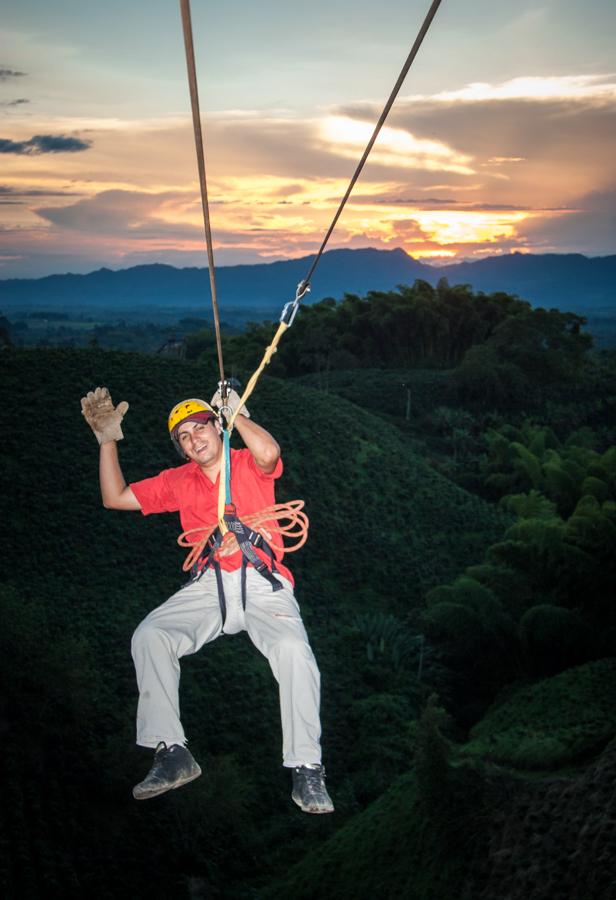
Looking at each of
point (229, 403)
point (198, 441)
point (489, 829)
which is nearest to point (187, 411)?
point (198, 441)

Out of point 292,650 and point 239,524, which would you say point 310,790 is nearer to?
point 292,650

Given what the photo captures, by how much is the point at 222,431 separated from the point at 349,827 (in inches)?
351

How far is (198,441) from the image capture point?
4398 mm

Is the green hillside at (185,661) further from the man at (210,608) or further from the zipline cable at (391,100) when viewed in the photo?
the zipline cable at (391,100)

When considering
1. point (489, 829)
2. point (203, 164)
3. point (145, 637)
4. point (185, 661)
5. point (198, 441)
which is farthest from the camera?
point (185, 661)

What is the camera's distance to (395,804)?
11047mm

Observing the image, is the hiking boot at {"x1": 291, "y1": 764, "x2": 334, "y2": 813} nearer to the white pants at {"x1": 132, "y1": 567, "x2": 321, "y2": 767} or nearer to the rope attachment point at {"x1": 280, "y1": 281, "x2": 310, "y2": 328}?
the white pants at {"x1": 132, "y1": 567, "x2": 321, "y2": 767}

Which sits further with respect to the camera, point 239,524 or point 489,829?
point 489,829

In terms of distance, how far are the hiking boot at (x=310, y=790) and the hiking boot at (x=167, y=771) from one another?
481 mm

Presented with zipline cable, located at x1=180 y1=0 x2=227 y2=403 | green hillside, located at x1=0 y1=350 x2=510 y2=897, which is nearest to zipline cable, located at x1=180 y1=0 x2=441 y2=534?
zipline cable, located at x1=180 y1=0 x2=227 y2=403

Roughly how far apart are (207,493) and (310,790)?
5.26 ft

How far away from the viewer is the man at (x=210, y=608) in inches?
153

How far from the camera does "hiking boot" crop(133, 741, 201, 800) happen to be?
3.78 meters

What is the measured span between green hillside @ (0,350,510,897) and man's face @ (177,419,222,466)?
7.26m
